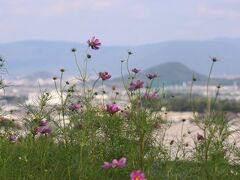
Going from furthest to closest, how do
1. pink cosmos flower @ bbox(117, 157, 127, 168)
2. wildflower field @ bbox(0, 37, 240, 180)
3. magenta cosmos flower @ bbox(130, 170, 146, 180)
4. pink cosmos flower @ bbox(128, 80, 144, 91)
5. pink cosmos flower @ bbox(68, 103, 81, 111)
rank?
1. pink cosmos flower @ bbox(68, 103, 81, 111)
2. pink cosmos flower @ bbox(128, 80, 144, 91)
3. wildflower field @ bbox(0, 37, 240, 180)
4. pink cosmos flower @ bbox(117, 157, 127, 168)
5. magenta cosmos flower @ bbox(130, 170, 146, 180)

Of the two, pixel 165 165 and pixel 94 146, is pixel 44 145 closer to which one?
pixel 94 146

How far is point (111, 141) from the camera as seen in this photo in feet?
19.1

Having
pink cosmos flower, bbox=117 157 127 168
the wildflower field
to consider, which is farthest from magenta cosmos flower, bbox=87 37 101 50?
pink cosmos flower, bbox=117 157 127 168

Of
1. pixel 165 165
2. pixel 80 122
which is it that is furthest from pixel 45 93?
pixel 165 165

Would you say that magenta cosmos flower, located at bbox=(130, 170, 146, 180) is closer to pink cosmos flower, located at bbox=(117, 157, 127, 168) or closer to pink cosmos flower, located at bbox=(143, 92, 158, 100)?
pink cosmos flower, located at bbox=(117, 157, 127, 168)

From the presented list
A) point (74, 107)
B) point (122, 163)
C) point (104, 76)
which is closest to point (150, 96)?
point (104, 76)

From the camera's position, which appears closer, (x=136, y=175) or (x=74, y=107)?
(x=136, y=175)

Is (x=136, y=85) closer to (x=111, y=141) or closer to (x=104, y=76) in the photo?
(x=104, y=76)

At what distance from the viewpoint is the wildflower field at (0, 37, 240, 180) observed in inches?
191

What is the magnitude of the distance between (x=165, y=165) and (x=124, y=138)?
1.91 feet

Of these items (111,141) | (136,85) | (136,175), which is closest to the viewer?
(136,175)

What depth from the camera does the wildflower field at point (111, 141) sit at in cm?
485

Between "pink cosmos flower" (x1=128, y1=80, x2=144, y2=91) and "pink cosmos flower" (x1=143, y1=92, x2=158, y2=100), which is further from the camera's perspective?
"pink cosmos flower" (x1=143, y1=92, x2=158, y2=100)

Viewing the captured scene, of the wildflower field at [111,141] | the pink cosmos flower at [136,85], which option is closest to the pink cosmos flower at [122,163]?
the wildflower field at [111,141]
